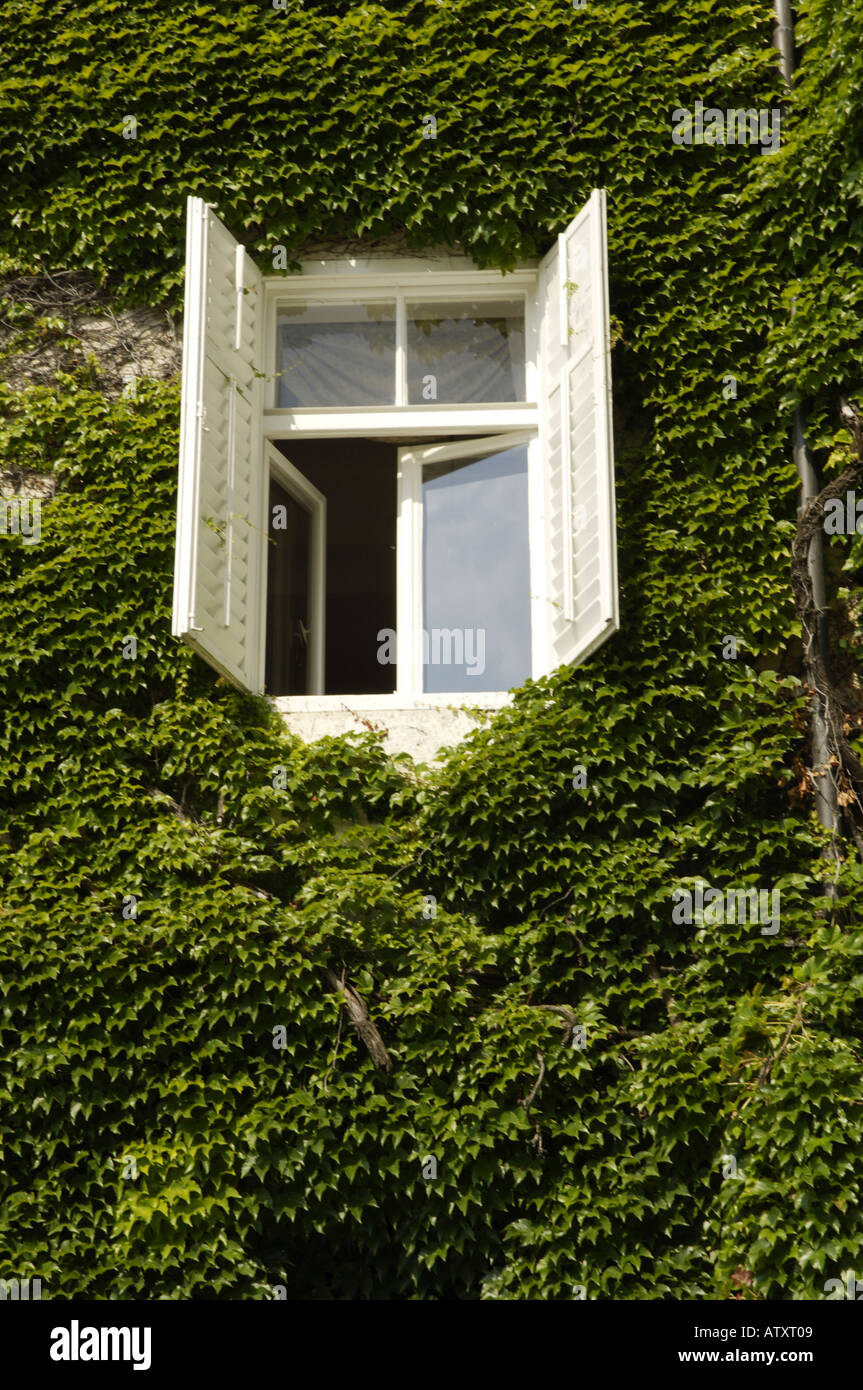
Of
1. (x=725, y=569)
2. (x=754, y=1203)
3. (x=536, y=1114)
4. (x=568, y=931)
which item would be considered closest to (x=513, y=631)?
(x=725, y=569)

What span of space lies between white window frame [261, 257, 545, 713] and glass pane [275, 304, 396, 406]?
0.16ft

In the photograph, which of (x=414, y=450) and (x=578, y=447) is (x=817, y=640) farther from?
(x=414, y=450)

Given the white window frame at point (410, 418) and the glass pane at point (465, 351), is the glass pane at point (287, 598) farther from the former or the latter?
the glass pane at point (465, 351)

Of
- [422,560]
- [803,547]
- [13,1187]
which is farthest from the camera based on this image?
[422,560]

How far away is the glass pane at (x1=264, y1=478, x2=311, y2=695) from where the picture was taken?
280 inches

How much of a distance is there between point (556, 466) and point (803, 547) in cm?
110

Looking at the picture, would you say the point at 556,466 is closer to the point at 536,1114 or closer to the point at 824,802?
the point at 824,802

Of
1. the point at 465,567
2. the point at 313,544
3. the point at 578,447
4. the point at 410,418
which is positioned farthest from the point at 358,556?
the point at 578,447

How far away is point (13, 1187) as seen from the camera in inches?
238

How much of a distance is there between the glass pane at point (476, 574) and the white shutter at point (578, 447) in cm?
18

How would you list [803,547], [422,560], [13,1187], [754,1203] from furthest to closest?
1. [422,560]
2. [803,547]
3. [13,1187]
4. [754,1203]

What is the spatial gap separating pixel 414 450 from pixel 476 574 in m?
0.68

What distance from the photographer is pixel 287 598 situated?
7242mm

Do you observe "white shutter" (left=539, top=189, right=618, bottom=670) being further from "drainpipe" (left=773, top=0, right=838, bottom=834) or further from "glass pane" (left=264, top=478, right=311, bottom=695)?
"glass pane" (left=264, top=478, right=311, bottom=695)
